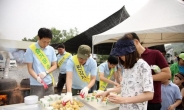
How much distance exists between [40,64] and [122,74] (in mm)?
1285

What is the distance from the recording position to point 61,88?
15.2ft

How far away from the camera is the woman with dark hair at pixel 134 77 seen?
1.18 metres

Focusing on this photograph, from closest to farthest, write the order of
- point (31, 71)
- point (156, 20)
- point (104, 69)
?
point (31, 71)
point (104, 69)
point (156, 20)

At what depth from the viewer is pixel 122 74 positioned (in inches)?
76.9

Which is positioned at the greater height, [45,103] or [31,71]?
[31,71]

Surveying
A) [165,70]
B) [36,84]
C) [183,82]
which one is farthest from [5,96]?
[183,82]

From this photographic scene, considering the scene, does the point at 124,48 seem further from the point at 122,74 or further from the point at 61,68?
the point at 61,68

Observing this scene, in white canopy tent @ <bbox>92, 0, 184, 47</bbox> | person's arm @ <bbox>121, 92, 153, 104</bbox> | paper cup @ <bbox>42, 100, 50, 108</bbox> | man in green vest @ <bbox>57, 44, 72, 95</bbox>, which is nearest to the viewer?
person's arm @ <bbox>121, 92, 153, 104</bbox>

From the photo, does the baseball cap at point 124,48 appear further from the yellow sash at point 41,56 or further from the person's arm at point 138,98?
the yellow sash at point 41,56

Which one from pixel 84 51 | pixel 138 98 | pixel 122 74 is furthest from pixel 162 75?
pixel 84 51

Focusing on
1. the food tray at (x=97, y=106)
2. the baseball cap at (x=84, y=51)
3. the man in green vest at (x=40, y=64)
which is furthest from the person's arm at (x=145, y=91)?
the man in green vest at (x=40, y=64)

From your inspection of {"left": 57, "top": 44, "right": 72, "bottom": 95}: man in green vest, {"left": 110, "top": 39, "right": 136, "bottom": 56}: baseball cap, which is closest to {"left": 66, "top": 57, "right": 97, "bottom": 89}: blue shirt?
{"left": 110, "top": 39, "right": 136, "bottom": 56}: baseball cap

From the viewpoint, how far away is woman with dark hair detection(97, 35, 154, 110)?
118cm

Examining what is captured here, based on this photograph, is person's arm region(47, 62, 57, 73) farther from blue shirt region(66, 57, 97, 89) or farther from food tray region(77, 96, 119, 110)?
food tray region(77, 96, 119, 110)
